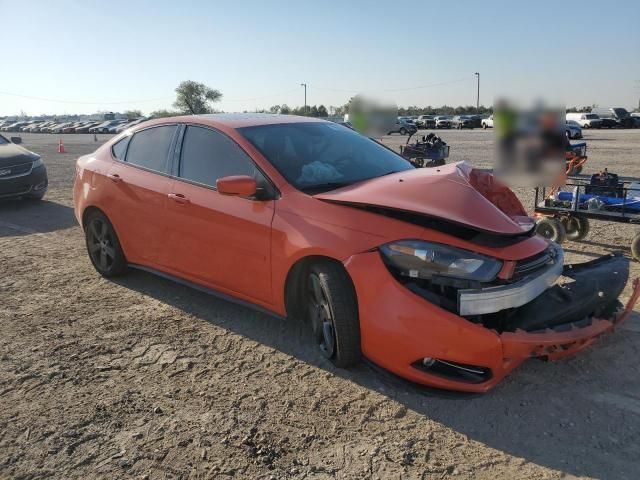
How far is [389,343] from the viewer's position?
2955 millimetres

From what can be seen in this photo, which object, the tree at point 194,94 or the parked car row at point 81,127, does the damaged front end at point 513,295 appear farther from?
the tree at point 194,94

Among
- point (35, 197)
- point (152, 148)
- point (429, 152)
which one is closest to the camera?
point (152, 148)

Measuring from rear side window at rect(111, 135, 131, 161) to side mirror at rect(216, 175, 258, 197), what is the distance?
1975mm

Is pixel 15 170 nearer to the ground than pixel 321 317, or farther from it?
farther from it

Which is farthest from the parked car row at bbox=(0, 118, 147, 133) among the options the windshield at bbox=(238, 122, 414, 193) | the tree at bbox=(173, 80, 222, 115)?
the windshield at bbox=(238, 122, 414, 193)

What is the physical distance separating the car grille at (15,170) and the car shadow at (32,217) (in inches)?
23.8

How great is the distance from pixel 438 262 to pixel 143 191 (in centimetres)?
280

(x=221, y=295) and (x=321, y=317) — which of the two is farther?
(x=221, y=295)

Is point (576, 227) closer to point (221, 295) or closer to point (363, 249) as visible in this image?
point (363, 249)

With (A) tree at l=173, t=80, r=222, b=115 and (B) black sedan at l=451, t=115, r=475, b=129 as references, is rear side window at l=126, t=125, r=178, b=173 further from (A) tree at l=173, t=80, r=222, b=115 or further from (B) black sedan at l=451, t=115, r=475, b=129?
(A) tree at l=173, t=80, r=222, b=115

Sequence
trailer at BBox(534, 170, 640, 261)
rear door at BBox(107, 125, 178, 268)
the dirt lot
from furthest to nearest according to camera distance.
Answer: trailer at BBox(534, 170, 640, 261) → rear door at BBox(107, 125, 178, 268) → the dirt lot

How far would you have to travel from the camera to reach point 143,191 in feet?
15.0

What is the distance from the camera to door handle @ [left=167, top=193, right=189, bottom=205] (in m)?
4.15
